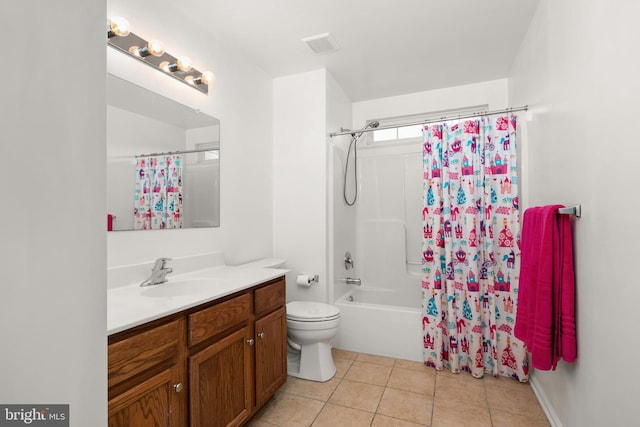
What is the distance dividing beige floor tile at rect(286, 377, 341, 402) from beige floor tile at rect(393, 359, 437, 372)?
0.56 meters

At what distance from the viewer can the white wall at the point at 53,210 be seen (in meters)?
0.33

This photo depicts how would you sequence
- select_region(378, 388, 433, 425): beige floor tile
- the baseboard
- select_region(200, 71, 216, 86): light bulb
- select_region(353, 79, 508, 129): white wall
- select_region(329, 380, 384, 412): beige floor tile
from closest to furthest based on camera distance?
the baseboard
select_region(378, 388, 433, 425): beige floor tile
select_region(329, 380, 384, 412): beige floor tile
select_region(200, 71, 216, 86): light bulb
select_region(353, 79, 508, 129): white wall

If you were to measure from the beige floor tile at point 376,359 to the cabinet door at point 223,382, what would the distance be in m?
1.19

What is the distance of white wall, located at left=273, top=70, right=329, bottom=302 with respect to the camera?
9.09 ft

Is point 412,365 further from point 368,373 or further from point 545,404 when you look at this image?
point 545,404

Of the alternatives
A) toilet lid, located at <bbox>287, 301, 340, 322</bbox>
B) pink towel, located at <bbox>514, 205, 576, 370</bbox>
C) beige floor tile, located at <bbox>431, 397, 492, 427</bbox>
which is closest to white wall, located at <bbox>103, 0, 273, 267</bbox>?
toilet lid, located at <bbox>287, 301, 340, 322</bbox>

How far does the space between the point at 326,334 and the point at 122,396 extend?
1.42m

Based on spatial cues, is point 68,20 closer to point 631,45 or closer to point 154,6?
point 631,45

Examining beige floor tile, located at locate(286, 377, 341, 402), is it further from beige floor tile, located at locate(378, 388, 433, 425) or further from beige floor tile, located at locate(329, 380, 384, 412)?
beige floor tile, located at locate(378, 388, 433, 425)

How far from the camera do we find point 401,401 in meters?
2.01

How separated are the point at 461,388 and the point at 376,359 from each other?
0.67 meters

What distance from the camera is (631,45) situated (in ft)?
3.36

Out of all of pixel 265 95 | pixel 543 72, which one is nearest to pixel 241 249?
pixel 265 95

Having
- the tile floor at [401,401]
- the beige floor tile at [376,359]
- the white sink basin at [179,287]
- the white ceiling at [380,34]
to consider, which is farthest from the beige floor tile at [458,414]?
the white ceiling at [380,34]
